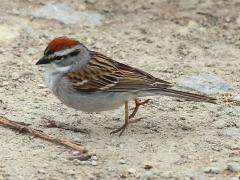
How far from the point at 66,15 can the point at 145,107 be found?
98.6 inches

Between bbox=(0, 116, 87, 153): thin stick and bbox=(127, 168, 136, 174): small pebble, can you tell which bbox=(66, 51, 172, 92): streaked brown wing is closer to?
bbox=(0, 116, 87, 153): thin stick

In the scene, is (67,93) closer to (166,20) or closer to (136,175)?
(136,175)

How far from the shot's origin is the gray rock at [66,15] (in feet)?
30.5

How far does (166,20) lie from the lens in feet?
31.0

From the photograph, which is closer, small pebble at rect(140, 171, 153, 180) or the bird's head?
small pebble at rect(140, 171, 153, 180)

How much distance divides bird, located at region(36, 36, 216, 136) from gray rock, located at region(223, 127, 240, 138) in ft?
1.06

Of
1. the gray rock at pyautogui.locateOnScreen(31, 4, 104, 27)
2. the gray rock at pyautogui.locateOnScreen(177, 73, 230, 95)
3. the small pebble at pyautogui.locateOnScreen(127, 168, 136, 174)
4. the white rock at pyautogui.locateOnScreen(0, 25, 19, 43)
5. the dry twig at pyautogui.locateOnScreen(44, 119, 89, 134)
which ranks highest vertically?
the gray rock at pyautogui.locateOnScreen(31, 4, 104, 27)

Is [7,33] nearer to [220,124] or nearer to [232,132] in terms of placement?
[220,124]

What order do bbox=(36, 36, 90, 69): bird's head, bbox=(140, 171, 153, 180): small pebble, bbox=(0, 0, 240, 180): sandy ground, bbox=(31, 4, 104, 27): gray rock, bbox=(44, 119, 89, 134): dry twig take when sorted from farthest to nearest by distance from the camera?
bbox=(31, 4, 104, 27): gray rock → bbox=(44, 119, 89, 134): dry twig → bbox=(36, 36, 90, 69): bird's head → bbox=(0, 0, 240, 180): sandy ground → bbox=(140, 171, 153, 180): small pebble

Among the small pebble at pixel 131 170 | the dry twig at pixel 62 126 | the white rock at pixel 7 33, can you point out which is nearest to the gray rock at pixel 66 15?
the white rock at pixel 7 33

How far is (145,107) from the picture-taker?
24.3ft

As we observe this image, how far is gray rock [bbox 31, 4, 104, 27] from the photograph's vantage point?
9.30 metres

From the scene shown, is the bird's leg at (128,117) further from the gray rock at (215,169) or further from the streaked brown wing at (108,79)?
the gray rock at (215,169)

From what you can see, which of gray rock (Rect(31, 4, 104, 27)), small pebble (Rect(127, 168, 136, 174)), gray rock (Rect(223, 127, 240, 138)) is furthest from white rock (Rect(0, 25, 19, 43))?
small pebble (Rect(127, 168, 136, 174))
